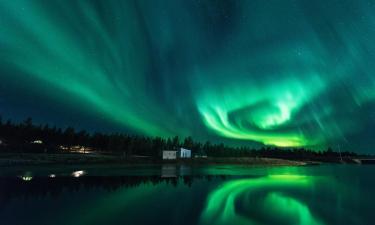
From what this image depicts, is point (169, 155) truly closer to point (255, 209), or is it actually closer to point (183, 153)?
point (183, 153)

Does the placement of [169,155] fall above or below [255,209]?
above

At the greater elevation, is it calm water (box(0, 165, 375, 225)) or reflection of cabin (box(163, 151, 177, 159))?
reflection of cabin (box(163, 151, 177, 159))

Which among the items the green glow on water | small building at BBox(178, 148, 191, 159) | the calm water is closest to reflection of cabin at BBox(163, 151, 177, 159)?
small building at BBox(178, 148, 191, 159)

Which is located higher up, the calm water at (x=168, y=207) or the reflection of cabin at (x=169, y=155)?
Result: the reflection of cabin at (x=169, y=155)

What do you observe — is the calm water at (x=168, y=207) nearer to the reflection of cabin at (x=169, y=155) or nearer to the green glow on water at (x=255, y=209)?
the green glow on water at (x=255, y=209)

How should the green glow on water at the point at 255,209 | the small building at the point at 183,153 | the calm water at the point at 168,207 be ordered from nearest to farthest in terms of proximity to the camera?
1. the calm water at the point at 168,207
2. the green glow on water at the point at 255,209
3. the small building at the point at 183,153

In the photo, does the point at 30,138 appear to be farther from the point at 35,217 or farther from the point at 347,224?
the point at 347,224

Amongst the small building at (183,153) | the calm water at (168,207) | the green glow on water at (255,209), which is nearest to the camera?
the calm water at (168,207)

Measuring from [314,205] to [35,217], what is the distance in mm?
24441

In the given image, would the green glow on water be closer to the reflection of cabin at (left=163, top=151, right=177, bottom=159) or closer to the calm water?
the calm water

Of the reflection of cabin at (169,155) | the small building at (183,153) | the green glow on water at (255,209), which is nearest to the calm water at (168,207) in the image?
the green glow on water at (255,209)

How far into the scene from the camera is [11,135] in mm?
141000

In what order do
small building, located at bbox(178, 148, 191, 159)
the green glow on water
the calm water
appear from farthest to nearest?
small building, located at bbox(178, 148, 191, 159) → the green glow on water → the calm water

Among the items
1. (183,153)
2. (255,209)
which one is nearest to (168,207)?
(255,209)
